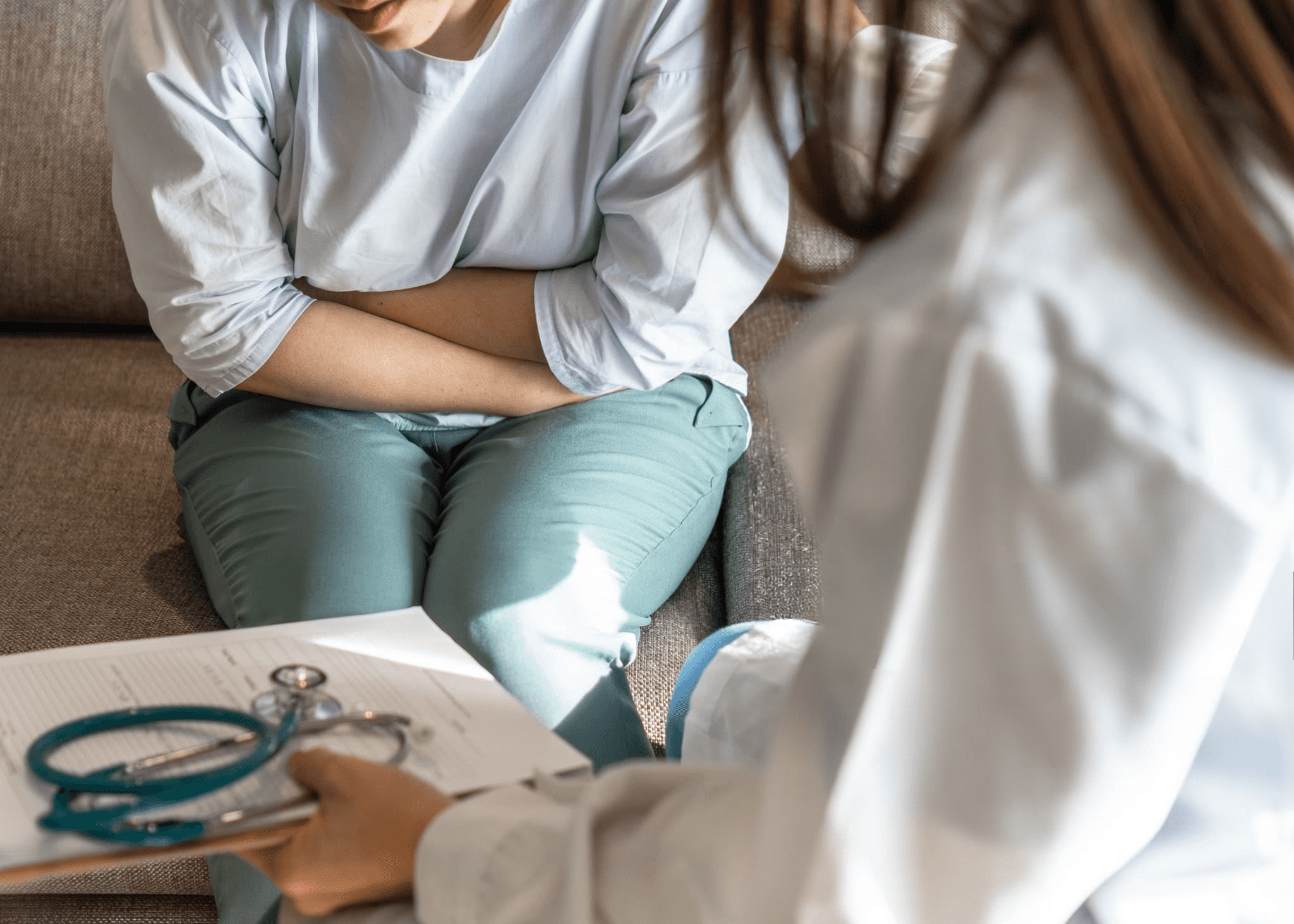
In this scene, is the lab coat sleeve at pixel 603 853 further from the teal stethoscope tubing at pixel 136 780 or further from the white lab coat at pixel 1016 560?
the teal stethoscope tubing at pixel 136 780

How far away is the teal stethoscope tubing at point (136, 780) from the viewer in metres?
0.56

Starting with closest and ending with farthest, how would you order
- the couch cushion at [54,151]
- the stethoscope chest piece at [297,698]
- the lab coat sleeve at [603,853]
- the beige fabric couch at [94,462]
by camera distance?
the lab coat sleeve at [603,853]
the stethoscope chest piece at [297,698]
the beige fabric couch at [94,462]
the couch cushion at [54,151]

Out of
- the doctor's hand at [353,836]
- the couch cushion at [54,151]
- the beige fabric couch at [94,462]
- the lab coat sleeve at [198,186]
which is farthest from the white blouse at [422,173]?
the doctor's hand at [353,836]

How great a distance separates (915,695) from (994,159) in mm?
190

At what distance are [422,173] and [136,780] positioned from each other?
27.5 inches

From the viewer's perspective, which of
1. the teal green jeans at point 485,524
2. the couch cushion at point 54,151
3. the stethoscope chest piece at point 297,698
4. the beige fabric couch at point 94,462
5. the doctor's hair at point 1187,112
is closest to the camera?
the doctor's hair at point 1187,112

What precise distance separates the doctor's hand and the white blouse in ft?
2.06

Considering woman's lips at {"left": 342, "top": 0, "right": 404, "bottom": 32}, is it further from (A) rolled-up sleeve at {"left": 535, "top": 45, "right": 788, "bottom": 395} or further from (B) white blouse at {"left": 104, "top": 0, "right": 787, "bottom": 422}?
(A) rolled-up sleeve at {"left": 535, "top": 45, "right": 788, "bottom": 395}

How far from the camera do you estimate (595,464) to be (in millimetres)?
1167

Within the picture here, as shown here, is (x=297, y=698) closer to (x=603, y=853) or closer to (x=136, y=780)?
(x=136, y=780)

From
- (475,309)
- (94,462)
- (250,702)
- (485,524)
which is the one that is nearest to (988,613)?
(250,702)

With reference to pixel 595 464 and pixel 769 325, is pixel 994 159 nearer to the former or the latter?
pixel 595 464

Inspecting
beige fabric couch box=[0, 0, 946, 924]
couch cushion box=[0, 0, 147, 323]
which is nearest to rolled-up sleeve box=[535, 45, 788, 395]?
beige fabric couch box=[0, 0, 946, 924]

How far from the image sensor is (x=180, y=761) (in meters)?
0.62
